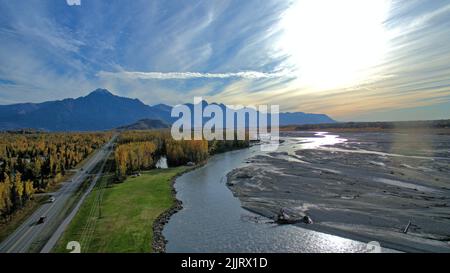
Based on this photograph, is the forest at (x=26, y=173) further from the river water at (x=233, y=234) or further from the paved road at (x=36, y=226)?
the river water at (x=233, y=234)

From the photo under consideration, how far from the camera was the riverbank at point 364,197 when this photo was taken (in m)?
29.0

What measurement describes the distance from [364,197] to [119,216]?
3436 centimetres

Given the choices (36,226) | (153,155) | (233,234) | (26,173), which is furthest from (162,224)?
(153,155)

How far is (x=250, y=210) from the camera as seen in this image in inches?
1527

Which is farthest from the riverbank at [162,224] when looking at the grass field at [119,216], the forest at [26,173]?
the forest at [26,173]

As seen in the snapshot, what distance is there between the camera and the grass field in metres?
28.4

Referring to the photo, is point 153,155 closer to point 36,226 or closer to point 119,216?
point 119,216

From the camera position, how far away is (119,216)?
37.0 meters

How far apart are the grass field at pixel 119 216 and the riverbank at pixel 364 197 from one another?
544 inches

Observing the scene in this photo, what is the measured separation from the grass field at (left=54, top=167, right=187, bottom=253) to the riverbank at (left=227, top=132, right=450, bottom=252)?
13.8m

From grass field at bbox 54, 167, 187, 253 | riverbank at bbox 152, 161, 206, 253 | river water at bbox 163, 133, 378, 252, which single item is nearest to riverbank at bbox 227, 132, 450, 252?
river water at bbox 163, 133, 378, 252

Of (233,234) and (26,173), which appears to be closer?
(233,234)

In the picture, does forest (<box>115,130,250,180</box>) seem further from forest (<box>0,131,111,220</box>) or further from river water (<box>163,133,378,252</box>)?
river water (<box>163,133,378,252</box>)

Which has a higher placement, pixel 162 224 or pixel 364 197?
pixel 364 197
